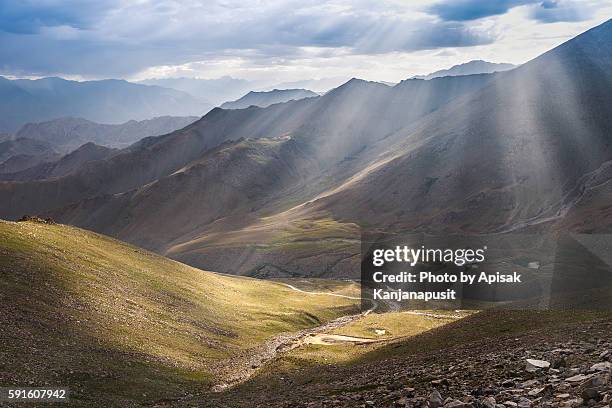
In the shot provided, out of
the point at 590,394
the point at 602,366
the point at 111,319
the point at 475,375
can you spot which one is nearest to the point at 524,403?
the point at 590,394

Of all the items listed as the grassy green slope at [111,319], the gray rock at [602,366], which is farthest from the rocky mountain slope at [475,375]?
the grassy green slope at [111,319]

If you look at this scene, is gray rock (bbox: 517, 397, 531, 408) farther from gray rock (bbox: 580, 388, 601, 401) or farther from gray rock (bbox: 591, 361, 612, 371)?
gray rock (bbox: 591, 361, 612, 371)

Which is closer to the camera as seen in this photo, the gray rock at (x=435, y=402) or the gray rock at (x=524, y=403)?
the gray rock at (x=524, y=403)

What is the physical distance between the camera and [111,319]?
59.3 m

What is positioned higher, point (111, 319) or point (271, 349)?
point (111, 319)

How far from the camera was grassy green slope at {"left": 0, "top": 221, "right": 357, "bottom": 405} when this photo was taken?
42.8 metres

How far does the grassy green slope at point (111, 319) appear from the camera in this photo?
4284 cm

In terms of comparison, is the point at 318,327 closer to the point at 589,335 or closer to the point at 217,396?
the point at 217,396

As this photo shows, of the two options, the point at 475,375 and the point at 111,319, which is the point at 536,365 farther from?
the point at 111,319

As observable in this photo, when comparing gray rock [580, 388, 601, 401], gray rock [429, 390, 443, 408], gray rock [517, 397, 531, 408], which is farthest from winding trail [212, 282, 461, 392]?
gray rock [580, 388, 601, 401]

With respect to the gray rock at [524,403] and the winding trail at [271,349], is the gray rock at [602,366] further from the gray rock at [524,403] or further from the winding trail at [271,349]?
the winding trail at [271,349]

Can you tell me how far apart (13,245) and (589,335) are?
62.6 metres

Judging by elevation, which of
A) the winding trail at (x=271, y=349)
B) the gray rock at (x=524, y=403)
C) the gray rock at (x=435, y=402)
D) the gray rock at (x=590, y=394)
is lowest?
the winding trail at (x=271, y=349)

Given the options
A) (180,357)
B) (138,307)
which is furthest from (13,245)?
(180,357)
